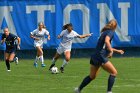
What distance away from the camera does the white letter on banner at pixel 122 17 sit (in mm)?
29625

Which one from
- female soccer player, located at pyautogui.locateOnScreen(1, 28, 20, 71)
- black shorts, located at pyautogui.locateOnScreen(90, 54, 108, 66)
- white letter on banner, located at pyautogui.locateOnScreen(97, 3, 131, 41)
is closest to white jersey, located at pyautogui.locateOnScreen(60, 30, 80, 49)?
female soccer player, located at pyautogui.locateOnScreen(1, 28, 20, 71)

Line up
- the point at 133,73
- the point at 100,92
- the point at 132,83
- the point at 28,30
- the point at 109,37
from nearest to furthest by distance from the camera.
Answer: the point at 109,37 → the point at 100,92 → the point at 132,83 → the point at 133,73 → the point at 28,30

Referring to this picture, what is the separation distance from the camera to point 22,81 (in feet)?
61.5

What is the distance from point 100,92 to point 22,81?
3952 millimetres

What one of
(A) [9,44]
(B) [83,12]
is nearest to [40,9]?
(B) [83,12]

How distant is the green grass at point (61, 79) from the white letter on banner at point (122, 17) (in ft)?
13.1

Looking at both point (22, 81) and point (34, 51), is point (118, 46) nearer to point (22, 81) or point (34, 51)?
point (34, 51)

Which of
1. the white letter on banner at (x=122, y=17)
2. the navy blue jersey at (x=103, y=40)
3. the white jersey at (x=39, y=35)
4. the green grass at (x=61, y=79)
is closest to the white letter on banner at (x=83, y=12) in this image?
the white letter on banner at (x=122, y=17)

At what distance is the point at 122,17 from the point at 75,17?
264 centimetres

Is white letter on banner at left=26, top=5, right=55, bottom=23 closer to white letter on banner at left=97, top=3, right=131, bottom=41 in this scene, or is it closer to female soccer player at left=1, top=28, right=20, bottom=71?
white letter on banner at left=97, top=3, right=131, bottom=41

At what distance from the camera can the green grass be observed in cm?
1644

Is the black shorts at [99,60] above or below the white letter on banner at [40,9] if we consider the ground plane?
above

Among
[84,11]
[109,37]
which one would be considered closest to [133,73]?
[109,37]

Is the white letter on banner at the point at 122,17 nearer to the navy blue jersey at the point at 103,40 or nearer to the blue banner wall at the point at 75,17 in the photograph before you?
the blue banner wall at the point at 75,17
